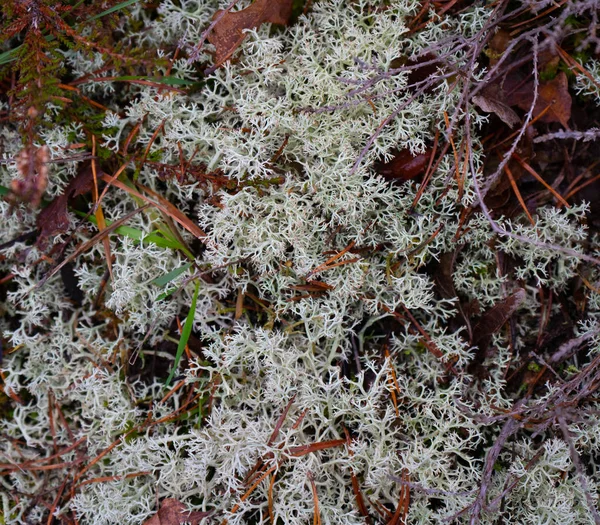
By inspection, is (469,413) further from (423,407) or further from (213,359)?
(213,359)

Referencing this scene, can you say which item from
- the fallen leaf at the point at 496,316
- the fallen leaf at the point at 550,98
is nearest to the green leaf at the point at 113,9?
the fallen leaf at the point at 550,98

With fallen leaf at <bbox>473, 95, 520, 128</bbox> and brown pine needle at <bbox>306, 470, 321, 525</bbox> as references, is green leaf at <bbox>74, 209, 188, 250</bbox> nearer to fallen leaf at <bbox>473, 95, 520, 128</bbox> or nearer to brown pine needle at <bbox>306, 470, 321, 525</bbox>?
brown pine needle at <bbox>306, 470, 321, 525</bbox>

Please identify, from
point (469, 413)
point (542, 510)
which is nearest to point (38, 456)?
point (469, 413)

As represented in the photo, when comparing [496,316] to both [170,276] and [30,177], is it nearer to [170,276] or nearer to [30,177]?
[170,276]

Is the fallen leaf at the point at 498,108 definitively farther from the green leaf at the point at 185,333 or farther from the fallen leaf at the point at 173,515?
the fallen leaf at the point at 173,515

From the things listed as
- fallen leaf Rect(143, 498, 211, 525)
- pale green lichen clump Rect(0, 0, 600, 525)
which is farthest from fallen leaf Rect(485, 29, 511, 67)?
fallen leaf Rect(143, 498, 211, 525)

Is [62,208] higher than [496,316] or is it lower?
higher

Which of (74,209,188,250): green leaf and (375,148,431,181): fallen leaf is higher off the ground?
(74,209,188,250): green leaf

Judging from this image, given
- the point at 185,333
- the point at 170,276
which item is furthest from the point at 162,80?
the point at 185,333
